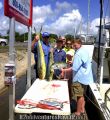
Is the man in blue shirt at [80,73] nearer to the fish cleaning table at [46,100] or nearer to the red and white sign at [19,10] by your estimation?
the fish cleaning table at [46,100]

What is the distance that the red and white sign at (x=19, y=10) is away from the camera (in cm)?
560

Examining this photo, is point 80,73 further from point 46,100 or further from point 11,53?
point 11,53

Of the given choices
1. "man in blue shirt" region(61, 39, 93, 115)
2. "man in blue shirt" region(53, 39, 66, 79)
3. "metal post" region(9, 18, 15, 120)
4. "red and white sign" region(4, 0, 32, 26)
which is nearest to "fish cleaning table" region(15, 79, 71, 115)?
"metal post" region(9, 18, 15, 120)

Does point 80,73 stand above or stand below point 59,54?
below

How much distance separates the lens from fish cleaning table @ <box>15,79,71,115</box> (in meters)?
5.57

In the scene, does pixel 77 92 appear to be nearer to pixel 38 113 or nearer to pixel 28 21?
pixel 28 21

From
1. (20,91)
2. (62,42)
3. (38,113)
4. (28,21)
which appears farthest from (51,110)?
(20,91)

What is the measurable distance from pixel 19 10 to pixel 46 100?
1.64m

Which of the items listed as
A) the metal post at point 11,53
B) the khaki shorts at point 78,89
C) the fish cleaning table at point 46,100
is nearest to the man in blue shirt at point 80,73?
the khaki shorts at point 78,89

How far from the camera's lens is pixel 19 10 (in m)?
6.56

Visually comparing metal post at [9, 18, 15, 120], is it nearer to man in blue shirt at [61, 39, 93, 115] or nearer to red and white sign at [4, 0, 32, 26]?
red and white sign at [4, 0, 32, 26]

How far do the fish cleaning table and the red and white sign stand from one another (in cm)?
130

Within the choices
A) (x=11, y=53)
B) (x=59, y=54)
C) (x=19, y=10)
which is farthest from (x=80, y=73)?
(x=11, y=53)

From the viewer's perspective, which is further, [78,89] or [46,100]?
[78,89]
